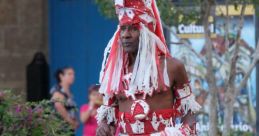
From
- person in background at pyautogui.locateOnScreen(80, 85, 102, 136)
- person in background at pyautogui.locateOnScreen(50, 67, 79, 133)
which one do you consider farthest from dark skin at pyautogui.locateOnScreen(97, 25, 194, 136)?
person in background at pyautogui.locateOnScreen(80, 85, 102, 136)

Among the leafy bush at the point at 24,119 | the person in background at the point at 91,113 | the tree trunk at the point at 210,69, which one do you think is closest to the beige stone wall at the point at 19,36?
the person in background at the point at 91,113

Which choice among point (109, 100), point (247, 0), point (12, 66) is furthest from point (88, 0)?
point (109, 100)

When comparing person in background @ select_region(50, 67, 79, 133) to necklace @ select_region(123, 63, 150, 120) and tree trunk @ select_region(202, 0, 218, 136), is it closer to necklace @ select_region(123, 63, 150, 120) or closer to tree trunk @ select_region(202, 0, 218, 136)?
tree trunk @ select_region(202, 0, 218, 136)

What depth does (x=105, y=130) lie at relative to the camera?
6.60 metres

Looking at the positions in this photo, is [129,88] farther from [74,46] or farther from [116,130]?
[74,46]

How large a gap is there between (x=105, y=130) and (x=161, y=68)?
58 centimetres

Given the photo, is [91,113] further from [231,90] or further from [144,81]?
[144,81]

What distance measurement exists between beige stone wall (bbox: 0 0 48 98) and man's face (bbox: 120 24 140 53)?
796cm

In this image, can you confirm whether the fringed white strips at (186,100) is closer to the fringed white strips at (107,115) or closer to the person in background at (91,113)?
the fringed white strips at (107,115)

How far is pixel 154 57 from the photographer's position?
21.2 feet

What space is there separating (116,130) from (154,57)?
0.57 m

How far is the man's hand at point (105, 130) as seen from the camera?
6.59m

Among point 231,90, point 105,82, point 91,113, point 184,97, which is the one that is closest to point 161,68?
point 184,97

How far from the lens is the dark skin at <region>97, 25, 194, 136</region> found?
6.41m
